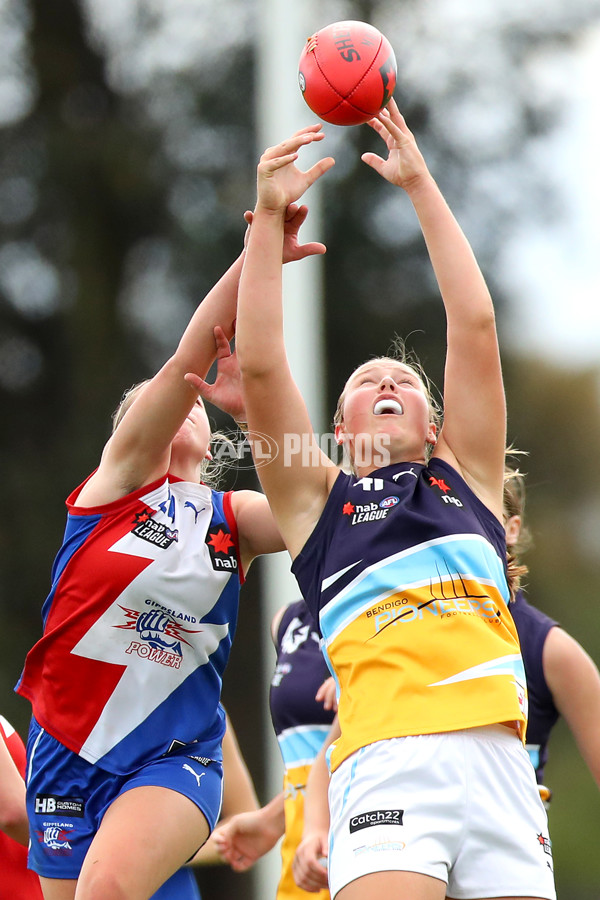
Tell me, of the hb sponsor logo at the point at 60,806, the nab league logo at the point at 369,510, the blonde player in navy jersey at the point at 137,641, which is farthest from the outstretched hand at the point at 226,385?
the hb sponsor logo at the point at 60,806

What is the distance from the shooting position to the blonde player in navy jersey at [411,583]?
2.34 metres

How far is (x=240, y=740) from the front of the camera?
9.11 meters

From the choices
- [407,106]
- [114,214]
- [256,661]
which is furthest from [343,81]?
[114,214]

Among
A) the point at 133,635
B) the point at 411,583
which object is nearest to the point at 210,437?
the point at 133,635

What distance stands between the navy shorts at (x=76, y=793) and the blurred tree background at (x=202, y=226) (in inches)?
265

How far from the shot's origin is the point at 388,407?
9.41 ft

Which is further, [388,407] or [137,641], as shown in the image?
[137,641]

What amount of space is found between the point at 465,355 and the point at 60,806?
5.58ft

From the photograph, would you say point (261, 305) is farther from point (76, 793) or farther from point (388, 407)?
point (76, 793)

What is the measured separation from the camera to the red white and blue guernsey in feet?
10.2

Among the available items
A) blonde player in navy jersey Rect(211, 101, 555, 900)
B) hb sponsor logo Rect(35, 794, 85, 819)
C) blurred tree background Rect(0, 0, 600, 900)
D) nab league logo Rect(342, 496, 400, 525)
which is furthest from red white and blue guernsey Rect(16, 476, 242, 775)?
blurred tree background Rect(0, 0, 600, 900)

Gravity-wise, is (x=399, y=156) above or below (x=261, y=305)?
above

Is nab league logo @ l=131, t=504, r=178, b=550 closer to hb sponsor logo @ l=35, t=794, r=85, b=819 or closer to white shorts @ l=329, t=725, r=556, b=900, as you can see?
hb sponsor logo @ l=35, t=794, r=85, b=819

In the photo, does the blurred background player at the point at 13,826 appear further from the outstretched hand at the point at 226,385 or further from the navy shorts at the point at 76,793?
the outstretched hand at the point at 226,385
